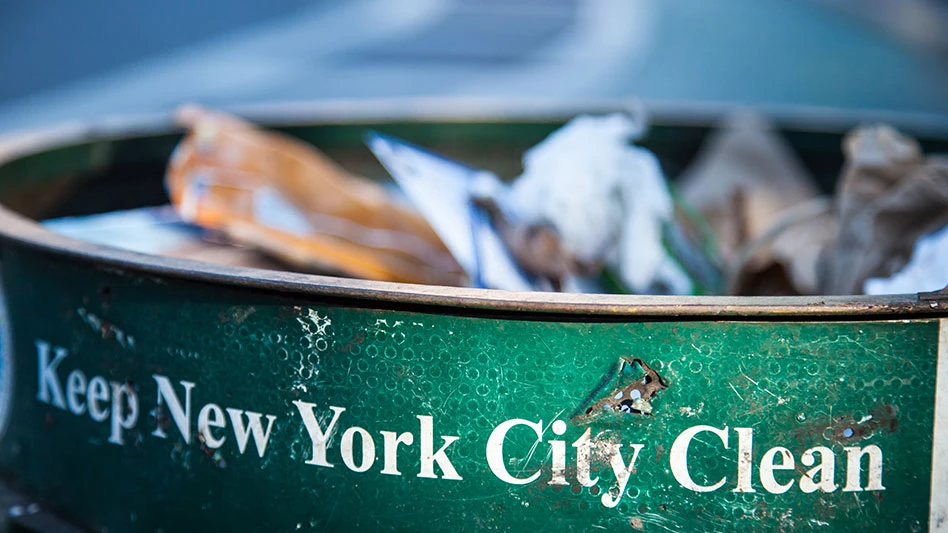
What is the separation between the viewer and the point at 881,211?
85.7 inches

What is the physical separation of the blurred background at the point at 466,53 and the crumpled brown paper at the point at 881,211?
562cm

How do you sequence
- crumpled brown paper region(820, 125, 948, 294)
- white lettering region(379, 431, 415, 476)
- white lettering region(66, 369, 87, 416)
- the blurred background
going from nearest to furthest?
white lettering region(379, 431, 415, 476), white lettering region(66, 369, 87, 416), crumpled brown paper region(820, 125, 948, 294), the blurred background

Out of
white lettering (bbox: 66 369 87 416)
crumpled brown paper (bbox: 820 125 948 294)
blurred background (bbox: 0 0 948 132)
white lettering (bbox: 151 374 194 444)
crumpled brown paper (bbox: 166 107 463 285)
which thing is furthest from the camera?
blurred background (bbox: 0 0 948 132)

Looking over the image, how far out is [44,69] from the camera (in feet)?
30.5

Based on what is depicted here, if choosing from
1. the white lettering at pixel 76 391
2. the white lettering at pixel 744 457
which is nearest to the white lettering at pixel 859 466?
the white lettering at pixel 744 457

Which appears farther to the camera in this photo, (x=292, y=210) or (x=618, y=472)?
(x=292, y=210)

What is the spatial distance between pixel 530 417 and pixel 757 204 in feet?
5.74

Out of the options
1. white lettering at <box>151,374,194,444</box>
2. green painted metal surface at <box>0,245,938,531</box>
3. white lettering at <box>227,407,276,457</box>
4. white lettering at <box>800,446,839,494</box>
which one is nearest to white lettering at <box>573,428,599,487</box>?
green painted metal surface at <box>0,245,938,531</box>

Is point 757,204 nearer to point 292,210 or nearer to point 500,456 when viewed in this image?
point 292,210

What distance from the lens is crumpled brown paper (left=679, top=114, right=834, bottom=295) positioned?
2391mm

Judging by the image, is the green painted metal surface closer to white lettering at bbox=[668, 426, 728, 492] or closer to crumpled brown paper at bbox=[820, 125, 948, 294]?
white lettering at bbox=[668, 426, 728, 492]

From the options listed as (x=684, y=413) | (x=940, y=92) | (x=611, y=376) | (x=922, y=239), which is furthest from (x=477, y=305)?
(x=940, y=92)

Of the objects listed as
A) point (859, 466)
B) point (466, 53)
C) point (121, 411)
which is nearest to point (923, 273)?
point (859, 466)

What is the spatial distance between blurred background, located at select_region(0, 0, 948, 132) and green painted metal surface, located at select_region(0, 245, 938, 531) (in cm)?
647
